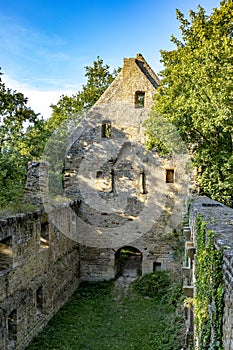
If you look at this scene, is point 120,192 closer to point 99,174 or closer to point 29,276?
point 99,174

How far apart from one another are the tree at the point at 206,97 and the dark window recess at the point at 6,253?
6539mm

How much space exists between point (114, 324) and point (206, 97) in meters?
8.10

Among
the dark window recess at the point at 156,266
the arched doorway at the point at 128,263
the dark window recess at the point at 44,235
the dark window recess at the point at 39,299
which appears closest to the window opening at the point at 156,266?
the dark window recess at the point at 156,266

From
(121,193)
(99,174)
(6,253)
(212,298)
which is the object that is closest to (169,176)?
(121,193)

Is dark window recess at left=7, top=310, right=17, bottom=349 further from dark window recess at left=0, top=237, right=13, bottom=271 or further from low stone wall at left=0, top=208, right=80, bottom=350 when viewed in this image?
dark window recess at left=0, top=237, right=13, bottom=271

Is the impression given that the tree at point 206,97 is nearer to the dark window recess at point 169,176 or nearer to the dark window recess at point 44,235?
the dark window recess at point 169,176

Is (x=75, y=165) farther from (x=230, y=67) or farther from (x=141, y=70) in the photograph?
(x=230, y=67)

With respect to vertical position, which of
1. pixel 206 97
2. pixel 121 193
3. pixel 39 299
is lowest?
pixel 39 299

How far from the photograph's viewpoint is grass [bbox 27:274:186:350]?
9852 mm

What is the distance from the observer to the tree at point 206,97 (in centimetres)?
1026

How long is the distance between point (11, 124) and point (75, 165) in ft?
13.1

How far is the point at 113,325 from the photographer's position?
11.2 metres

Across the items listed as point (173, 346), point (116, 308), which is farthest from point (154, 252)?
point (173, 346)

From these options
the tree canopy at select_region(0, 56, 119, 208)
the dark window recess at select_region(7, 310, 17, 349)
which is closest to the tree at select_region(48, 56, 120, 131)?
the tree canopy at select_region(0, 56, 119, 208)
